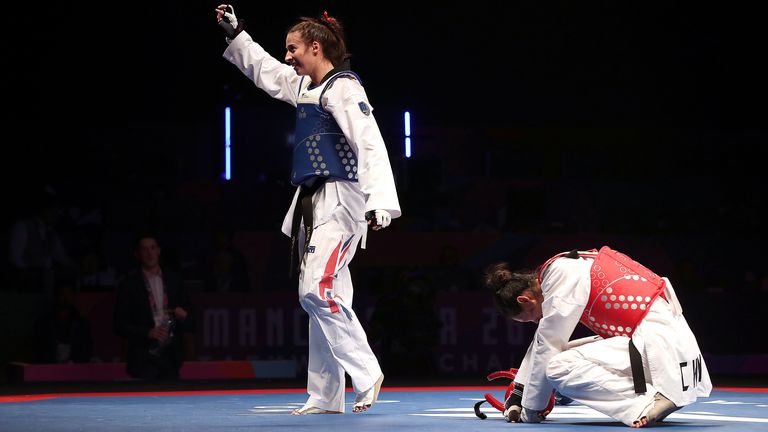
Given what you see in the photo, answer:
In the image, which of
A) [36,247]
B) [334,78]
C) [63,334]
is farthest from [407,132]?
[334,78]

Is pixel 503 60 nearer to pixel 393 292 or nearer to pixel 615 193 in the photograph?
pixel 615 193

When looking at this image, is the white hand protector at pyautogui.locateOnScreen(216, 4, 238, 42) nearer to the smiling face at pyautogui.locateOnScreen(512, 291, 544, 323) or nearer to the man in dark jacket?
the smiling face at pyautogui.locateOnScreen(512, 291, 544, 323)

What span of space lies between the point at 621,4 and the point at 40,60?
6772 mm

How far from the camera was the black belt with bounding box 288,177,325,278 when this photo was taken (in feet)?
15.9

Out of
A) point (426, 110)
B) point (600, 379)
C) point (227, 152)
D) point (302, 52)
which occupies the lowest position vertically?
point (600, 379)

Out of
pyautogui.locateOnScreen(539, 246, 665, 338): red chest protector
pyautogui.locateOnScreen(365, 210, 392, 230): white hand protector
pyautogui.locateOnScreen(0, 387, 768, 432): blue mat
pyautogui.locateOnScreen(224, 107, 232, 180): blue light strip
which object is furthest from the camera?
pyautogui.locateOnScreen(224, 107, 232, 180): blue light strip

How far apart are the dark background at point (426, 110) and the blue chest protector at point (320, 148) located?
6.10 m

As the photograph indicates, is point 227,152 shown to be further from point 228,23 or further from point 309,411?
point 309,411

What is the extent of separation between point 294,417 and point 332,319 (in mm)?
461

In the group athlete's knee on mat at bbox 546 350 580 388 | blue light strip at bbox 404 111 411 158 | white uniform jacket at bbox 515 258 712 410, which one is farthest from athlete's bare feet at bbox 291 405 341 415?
blue light strip at bbox 404 111 411 158

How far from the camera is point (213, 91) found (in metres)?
13.9

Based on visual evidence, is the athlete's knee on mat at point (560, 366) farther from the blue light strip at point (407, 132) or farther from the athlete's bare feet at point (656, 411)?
the blue light strip at point (407, 132)

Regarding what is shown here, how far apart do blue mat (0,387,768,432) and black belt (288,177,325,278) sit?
0.74m

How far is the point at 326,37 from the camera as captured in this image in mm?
5043
